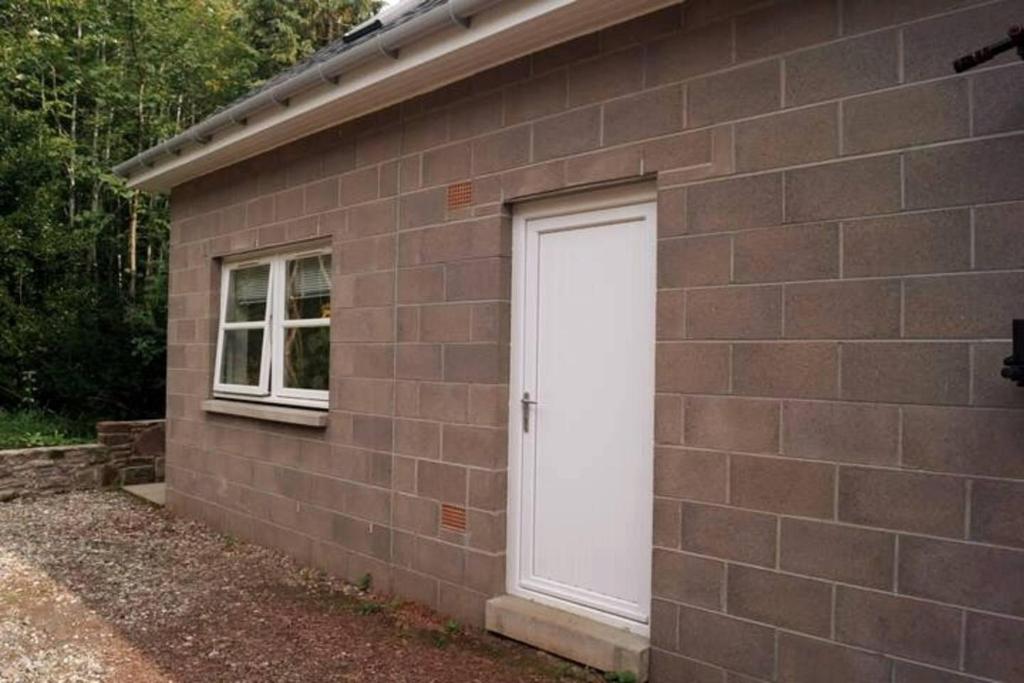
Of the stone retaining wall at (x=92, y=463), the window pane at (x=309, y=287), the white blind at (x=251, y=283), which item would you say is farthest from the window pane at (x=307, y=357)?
the stone retaining wall at (x=92, y=463)

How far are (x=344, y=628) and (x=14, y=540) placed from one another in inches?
149

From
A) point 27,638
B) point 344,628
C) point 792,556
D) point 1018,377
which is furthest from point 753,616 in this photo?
point 27,638

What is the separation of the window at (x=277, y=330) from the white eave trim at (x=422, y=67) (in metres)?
0.91

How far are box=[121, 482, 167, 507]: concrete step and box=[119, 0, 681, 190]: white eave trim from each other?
347 centimetres

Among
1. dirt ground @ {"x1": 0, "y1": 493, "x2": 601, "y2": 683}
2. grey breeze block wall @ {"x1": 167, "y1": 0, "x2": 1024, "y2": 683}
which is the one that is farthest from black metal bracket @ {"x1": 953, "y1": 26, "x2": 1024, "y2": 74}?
dirt ground @ {"x1": 0, "y1": 493, "x2": 601, "y2": 683}

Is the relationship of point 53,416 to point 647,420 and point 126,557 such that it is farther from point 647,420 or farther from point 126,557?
point 647,420

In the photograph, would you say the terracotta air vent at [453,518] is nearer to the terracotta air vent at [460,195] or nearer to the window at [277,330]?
the window at [277,330]

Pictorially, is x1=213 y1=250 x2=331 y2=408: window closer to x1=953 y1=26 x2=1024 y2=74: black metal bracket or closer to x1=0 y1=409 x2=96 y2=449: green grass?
x1=0 y1=409 x2=96 y2=449: green grass

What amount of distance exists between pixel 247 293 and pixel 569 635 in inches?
171

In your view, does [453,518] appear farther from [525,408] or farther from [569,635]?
[569,635]

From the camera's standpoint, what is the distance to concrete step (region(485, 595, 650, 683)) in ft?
11.5

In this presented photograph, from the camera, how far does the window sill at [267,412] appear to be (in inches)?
218

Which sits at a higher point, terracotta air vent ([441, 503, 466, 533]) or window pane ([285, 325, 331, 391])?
window pane ([285, 325, 331, 391])

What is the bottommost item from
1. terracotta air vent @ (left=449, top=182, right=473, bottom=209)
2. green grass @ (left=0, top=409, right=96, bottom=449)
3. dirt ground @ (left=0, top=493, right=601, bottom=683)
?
dirt ground @ (left=0, top=493, right=601, bottom=683)
